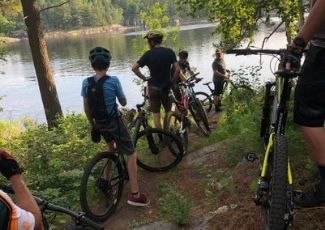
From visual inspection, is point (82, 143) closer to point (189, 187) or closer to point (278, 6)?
point (189, 187)

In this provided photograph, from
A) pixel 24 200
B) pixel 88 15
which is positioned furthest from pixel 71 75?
pixel 88 15

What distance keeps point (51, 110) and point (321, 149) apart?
12.4 meters

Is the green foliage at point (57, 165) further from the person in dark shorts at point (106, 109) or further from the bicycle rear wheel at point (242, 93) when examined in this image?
the bicycle rear wheel at point (242, 93)

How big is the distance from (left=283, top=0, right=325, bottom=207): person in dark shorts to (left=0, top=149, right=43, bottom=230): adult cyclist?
6.16ft

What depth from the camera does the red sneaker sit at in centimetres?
585

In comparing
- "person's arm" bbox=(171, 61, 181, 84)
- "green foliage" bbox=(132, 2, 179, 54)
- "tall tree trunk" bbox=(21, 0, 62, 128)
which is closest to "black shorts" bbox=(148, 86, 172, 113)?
"person's arm" bbox=(171, 61, 181, 84)

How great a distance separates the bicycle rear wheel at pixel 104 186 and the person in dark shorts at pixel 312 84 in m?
3.09

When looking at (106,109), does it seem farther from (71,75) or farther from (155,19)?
(71,75)

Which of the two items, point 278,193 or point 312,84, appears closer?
point 278,193

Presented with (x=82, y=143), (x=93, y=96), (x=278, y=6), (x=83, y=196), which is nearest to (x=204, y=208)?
(x=83, y=196)

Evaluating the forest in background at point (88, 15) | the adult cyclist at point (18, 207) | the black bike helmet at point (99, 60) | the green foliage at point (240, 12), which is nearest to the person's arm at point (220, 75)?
the green foliage at point (240, 12)

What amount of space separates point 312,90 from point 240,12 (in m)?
10.2

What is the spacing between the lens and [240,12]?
41.7 ft

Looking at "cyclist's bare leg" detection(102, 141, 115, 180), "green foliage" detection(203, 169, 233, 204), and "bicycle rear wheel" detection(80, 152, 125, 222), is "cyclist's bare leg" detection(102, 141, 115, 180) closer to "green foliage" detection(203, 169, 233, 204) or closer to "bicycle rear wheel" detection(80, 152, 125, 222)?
"bicycle rear wheel" detection(80, 152, 125, 222)
